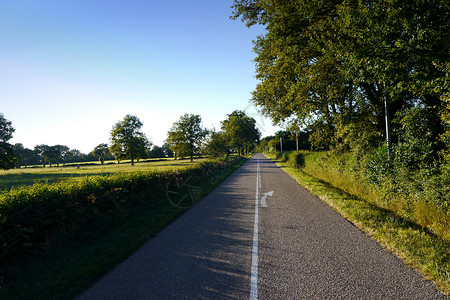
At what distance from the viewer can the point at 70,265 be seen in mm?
4410

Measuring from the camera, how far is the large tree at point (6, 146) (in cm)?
3281

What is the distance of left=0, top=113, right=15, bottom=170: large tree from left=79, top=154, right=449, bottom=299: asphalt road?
4199cm

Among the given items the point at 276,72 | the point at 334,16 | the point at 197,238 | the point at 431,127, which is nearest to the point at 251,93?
the point at 276,72

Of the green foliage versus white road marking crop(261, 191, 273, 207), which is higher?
the green foliage

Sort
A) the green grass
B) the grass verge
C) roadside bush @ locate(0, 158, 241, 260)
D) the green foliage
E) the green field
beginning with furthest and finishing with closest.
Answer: the green foliage
the green field
roadside bush @ locate(0, 158, 241, 260)
the green grass
the grass verge

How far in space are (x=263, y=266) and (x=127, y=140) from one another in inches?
2069

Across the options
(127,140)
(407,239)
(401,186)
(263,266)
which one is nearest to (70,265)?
(263,266)

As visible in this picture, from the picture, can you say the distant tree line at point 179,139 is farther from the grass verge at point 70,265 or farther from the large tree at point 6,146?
the grass verge at point 70,265

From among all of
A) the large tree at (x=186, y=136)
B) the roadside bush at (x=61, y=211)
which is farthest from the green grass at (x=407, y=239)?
the large tree at (x=186, y=136)

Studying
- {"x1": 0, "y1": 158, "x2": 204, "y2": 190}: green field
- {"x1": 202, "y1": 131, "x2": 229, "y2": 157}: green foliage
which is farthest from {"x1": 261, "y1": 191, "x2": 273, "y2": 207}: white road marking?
{"x1": 202, "y1": 131, "x2": 229, "y2": 157}: green foliage

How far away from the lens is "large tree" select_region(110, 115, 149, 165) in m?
49.7

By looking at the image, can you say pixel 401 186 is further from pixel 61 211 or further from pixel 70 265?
pixel 61 211

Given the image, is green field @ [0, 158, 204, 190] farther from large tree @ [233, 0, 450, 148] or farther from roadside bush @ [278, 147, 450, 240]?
roadside bush @ [278, 147, 450, 240]

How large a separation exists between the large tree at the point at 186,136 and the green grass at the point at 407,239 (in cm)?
4342
